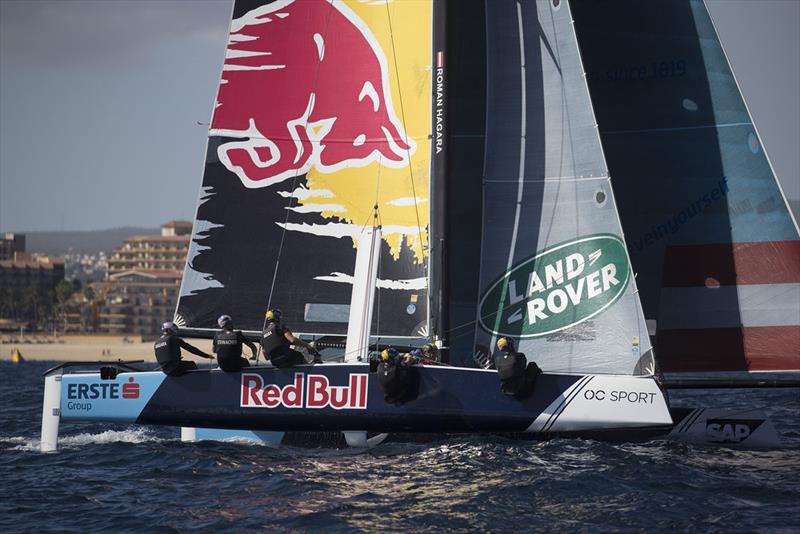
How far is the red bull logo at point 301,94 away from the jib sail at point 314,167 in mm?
16

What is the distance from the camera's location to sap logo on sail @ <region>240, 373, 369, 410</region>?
514 inches

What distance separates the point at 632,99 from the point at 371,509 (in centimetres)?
831

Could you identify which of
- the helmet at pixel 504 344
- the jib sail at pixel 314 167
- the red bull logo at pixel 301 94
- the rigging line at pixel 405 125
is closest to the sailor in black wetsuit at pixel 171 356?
the jib sail at pixel 314 167

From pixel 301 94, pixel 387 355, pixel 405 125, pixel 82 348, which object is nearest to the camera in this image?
pixel 387 355

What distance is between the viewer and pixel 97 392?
13.9 meters

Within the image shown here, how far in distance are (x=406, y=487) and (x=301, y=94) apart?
20.6 feet

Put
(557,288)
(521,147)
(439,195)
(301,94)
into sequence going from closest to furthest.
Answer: (557,288) → (521,147) → (439,195) → (301,94)

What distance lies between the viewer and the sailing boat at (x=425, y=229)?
13133 millimetres

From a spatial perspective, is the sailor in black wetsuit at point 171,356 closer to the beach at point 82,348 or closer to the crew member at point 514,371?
the crew member at point 514,371

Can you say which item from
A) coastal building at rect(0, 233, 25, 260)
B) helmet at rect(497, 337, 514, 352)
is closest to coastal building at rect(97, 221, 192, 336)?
coastal building at rect(0, 233, 25, 260)

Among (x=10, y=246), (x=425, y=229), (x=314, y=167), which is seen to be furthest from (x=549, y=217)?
(x=10, y=246)

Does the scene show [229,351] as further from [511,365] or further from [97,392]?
[511,365]

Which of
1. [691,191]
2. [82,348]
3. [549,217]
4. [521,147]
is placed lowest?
[82,348]

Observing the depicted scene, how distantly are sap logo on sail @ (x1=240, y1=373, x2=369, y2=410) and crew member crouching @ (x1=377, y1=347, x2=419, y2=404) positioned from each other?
34 cm
